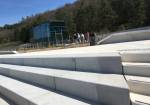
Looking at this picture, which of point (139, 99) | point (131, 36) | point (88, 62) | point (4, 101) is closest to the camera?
point (139, 99)

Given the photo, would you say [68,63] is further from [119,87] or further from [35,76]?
[119,87]

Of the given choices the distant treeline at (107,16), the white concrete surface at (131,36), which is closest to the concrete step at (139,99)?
the white concrete surface at (131,36)

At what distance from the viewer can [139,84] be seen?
2.88 meters

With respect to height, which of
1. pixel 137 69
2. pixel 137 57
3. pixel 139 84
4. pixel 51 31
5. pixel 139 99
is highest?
pixel 51 31

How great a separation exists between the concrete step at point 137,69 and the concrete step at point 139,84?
122mm

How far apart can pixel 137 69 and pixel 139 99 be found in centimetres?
66

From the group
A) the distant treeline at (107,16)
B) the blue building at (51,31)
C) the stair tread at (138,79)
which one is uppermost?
the distant treeline at (107,16)

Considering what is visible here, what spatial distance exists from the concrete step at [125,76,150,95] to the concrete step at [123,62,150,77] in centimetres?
12

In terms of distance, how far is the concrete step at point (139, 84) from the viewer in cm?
280

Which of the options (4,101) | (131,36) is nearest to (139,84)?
(4,101)

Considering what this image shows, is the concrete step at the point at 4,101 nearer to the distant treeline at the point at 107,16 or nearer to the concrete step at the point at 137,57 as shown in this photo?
the concrete step at the point at 137,57

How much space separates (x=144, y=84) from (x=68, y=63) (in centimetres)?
213

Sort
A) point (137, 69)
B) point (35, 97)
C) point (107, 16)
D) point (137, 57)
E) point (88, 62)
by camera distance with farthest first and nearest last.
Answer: point (107, 16)
point (88, 62)
point (35, 97)
point (137, 57)
point (137, 69)

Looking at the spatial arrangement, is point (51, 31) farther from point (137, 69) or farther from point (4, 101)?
point (137, 69)
